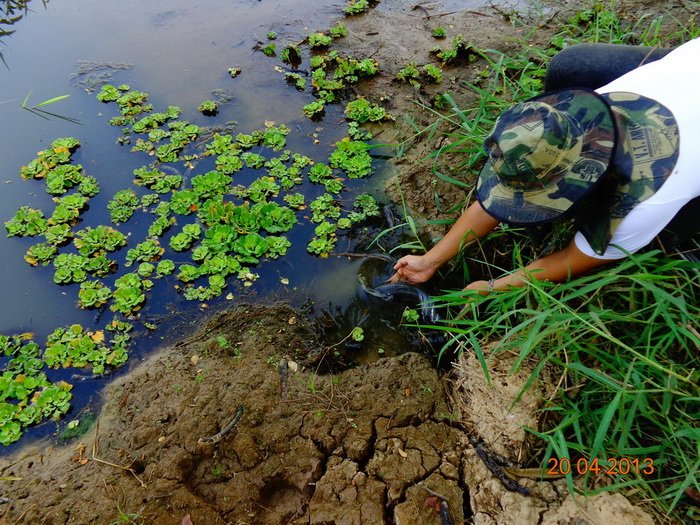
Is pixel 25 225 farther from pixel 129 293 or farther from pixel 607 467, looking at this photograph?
pixel 607 467

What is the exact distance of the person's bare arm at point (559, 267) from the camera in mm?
2285

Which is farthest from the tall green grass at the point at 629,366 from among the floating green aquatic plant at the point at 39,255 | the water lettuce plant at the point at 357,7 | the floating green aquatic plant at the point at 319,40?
the water lettuce plant at the point at 357,7

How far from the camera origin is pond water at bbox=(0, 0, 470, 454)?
3289mm

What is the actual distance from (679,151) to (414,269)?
5.53 ft

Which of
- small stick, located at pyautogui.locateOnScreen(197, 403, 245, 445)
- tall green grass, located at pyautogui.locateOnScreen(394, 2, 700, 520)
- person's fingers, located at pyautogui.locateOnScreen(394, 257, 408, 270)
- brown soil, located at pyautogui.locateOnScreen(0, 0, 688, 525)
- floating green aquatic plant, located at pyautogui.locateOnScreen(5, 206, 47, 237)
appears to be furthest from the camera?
floating green aquatic plant, located at pyautogui.locateOnScreen(5, 206, 47, 237)

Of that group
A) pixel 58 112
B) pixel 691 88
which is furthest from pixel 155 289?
pixel 691 88

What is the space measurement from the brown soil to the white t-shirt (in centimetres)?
97

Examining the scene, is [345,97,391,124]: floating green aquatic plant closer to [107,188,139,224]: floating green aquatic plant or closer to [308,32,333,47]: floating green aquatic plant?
[308,32,333,47]: floating green aquatic plant

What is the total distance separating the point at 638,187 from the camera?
73.9 inches

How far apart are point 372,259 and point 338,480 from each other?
5.62 ft

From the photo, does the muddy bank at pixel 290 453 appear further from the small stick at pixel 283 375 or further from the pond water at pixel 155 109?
the pond water at pixel 155 109

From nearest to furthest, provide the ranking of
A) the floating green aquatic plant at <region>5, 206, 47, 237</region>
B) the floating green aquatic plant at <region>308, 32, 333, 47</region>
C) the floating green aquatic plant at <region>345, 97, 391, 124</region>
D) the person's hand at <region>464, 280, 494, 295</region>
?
the person's hand at <region>464, 280, 494, 295</region>
the floating green aquatic plant at <region>5, 206, 47, 237</region>
the floating green aquatic plant at <region>345, 97, 391, 124</region>
the floating green aquatic plant at <region>308, 32, 333, 47</region>

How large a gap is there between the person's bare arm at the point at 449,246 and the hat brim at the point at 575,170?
48 cm

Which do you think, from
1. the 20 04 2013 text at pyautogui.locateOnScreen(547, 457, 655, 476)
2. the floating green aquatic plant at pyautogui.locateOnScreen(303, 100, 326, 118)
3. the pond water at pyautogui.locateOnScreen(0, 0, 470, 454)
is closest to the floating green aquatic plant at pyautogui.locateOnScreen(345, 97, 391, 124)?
the pond water at pyautogui.locateOnScreen(0, 0, 470, 454)
